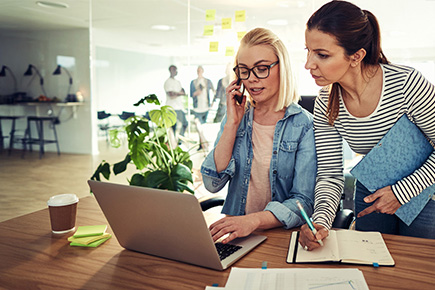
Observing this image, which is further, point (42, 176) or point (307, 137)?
point (42, 176)

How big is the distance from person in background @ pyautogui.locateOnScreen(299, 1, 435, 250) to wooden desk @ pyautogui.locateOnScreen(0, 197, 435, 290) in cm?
19

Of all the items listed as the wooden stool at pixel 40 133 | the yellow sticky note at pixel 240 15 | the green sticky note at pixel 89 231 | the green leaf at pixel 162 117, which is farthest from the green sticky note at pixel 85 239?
the wooden stool at pixel 40 133

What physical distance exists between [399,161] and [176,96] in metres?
3.48

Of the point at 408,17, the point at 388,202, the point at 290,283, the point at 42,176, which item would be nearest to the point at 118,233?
the point at 290,283

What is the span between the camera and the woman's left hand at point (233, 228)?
104 centimetres

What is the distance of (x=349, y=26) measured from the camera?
113 centimetres

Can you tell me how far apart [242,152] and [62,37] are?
5.52 m

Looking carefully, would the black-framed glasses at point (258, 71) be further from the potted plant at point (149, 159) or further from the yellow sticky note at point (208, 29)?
the yellow sticky note at point (208, 29)

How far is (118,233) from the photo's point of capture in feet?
3.29

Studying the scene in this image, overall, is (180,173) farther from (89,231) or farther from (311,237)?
(311,237)

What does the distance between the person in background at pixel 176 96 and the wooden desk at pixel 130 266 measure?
3.35m

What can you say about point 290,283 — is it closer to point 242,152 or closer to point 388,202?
point 388,202

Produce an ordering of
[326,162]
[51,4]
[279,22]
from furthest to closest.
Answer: [51,4]
[279,22]
[326,162]

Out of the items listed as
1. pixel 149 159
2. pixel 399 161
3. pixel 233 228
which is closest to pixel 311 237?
pixel 233 228
